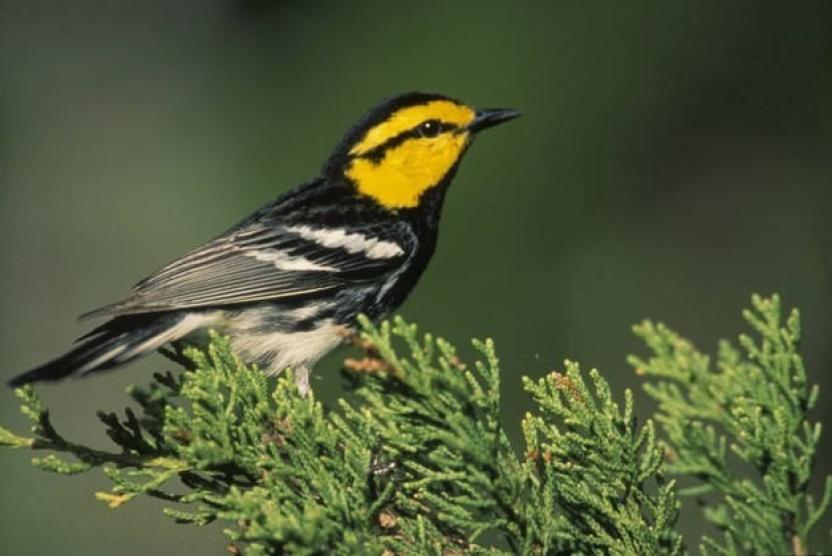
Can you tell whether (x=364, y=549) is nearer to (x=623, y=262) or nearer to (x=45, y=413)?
(x=45, y=413)

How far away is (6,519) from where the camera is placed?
6.29 meters

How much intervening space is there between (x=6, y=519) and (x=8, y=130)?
13.4 ft

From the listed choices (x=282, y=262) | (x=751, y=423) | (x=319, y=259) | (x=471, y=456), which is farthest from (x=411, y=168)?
(x=751, y=423)

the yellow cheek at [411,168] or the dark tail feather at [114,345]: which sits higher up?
the yellow cheek at [411,168]

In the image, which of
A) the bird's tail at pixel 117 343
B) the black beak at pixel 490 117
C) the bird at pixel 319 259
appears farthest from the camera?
the black beak at pixel 490 117

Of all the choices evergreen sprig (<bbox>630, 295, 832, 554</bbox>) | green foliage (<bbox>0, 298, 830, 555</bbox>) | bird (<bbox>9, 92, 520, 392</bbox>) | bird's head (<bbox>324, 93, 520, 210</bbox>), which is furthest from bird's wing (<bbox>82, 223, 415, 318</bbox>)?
evergreen sprig (<bbox>630, 295, 832, 554</bbox>)

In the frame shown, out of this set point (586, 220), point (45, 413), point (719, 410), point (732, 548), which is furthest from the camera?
point (586, 220)

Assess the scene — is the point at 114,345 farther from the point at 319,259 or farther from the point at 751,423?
the point at 751,423

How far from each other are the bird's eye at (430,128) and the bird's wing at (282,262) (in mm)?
365

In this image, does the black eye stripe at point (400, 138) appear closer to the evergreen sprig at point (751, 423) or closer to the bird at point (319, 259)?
the bird at point (319, 259)

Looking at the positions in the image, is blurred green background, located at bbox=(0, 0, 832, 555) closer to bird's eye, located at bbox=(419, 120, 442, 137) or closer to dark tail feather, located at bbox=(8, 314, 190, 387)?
bird's eye, located at bbox=(419, 120, 442, 137)

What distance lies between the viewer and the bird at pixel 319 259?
3322mm

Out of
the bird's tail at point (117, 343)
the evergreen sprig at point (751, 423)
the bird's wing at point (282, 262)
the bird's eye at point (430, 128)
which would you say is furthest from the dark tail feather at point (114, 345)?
the evergreen sprig at point (751, 423)

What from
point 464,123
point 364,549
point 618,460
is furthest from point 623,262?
point 364,549
